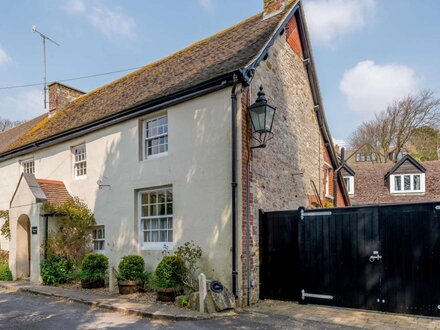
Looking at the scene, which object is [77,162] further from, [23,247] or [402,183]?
[402,183]

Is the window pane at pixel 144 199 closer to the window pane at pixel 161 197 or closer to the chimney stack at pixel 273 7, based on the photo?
the window pane at pixel 161 197

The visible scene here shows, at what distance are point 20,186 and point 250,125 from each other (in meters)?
9.14

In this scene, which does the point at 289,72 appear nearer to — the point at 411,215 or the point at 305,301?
the point at 411,215

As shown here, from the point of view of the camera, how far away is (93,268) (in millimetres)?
11125

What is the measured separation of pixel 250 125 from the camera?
364 inches

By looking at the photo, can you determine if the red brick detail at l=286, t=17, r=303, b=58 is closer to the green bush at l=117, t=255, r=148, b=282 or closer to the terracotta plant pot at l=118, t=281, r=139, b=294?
the green bush at l=117, t=255, r=148, b=282

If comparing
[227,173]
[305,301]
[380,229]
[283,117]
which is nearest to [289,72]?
[283,117]

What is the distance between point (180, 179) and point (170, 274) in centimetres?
249

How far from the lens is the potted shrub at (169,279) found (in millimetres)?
8812

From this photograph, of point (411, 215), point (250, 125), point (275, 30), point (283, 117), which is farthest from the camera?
point (283, 117)

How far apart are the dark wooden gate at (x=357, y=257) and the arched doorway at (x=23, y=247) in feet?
30.7

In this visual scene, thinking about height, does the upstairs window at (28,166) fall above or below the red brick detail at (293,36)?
below

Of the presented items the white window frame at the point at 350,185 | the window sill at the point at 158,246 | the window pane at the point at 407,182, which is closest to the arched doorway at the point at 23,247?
the window sill at the point at 158,246

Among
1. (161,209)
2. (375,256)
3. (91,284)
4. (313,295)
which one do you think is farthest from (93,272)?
(375,256)
